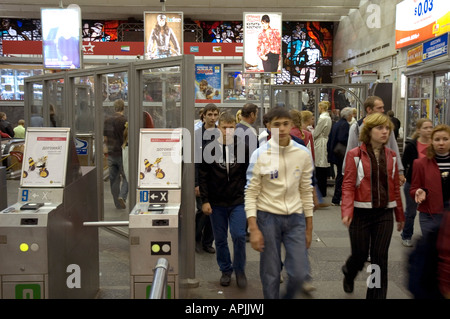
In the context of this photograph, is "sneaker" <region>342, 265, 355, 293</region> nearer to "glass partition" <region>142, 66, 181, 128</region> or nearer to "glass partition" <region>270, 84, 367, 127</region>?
"glass partition" <region>142, 66, 181, 128</region>

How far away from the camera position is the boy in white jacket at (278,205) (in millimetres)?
3748

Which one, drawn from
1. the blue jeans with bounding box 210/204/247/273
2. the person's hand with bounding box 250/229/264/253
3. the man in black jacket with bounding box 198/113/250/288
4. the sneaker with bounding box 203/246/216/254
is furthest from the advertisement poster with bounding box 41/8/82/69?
the person's hand with bounding box 250/229/264/253

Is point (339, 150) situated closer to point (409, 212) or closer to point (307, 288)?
point (409, 212)

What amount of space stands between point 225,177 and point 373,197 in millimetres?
1404

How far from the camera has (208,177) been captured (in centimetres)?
490

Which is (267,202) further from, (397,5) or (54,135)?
(397,5)

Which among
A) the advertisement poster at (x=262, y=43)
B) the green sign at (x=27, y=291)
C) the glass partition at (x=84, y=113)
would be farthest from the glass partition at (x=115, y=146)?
the advertisement poster at (x=262, y=43)

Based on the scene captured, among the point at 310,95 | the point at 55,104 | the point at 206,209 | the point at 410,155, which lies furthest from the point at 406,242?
the point at 310,95

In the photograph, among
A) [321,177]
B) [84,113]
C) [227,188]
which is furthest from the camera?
[321,177]

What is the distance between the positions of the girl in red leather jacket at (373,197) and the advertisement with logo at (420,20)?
1111 cm

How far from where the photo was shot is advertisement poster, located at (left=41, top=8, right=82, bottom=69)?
1488 centimetres

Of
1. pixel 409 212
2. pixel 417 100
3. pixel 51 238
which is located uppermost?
pixel 417 100

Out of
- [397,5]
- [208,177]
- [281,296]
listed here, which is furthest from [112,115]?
[397,5]

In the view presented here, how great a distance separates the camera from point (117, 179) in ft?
20.5
